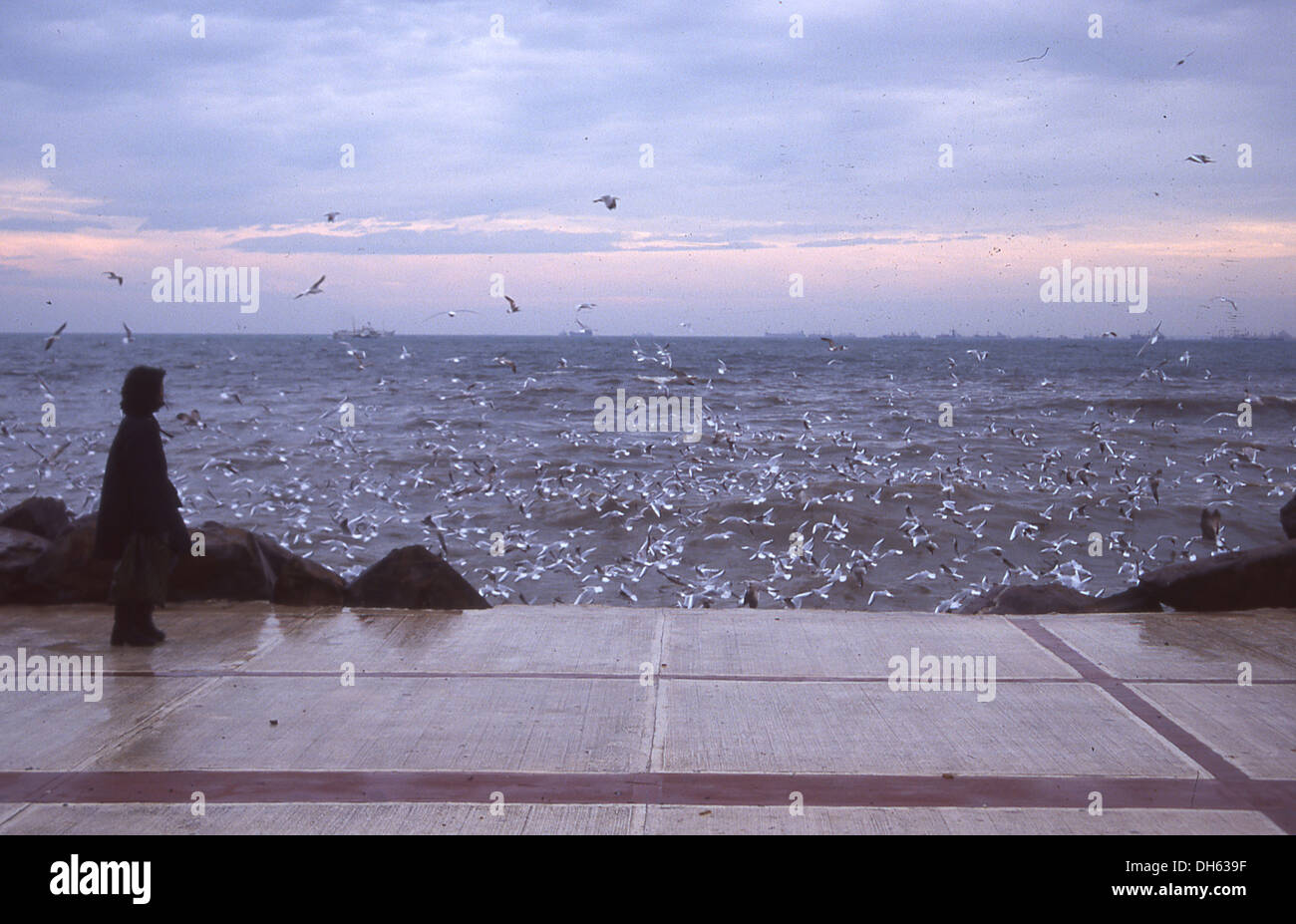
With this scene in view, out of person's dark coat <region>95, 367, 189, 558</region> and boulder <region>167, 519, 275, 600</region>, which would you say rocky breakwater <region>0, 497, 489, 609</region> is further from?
person's dark coat <region>95, 367, 189, 558</region>

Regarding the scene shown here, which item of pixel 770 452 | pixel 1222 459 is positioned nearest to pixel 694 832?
pixel 770 452

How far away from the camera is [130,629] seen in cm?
707

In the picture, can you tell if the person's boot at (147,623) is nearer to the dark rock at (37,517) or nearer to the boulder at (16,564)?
the boulder at (16,564)

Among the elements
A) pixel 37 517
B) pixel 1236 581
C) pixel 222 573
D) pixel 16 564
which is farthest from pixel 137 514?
pixel 1236 581

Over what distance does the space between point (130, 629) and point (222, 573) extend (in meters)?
1.33

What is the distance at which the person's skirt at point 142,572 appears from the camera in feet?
22.7

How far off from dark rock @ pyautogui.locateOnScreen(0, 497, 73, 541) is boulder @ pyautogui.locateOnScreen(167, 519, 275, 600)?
1908 mm

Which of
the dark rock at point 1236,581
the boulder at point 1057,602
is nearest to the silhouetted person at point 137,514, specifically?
the boulder at point 1057,602

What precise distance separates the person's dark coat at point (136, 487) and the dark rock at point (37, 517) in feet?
9.35

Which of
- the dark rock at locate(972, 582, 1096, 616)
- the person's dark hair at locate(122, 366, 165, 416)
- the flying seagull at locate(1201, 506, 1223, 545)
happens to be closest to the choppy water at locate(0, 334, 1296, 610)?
the flying seagull at locate(1201, 506, 1223, 545)

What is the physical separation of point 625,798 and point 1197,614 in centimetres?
530

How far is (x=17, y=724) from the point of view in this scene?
223 inches

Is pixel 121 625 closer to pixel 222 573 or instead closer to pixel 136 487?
pixel 136 487

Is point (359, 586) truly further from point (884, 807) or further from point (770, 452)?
point (770, 452)
